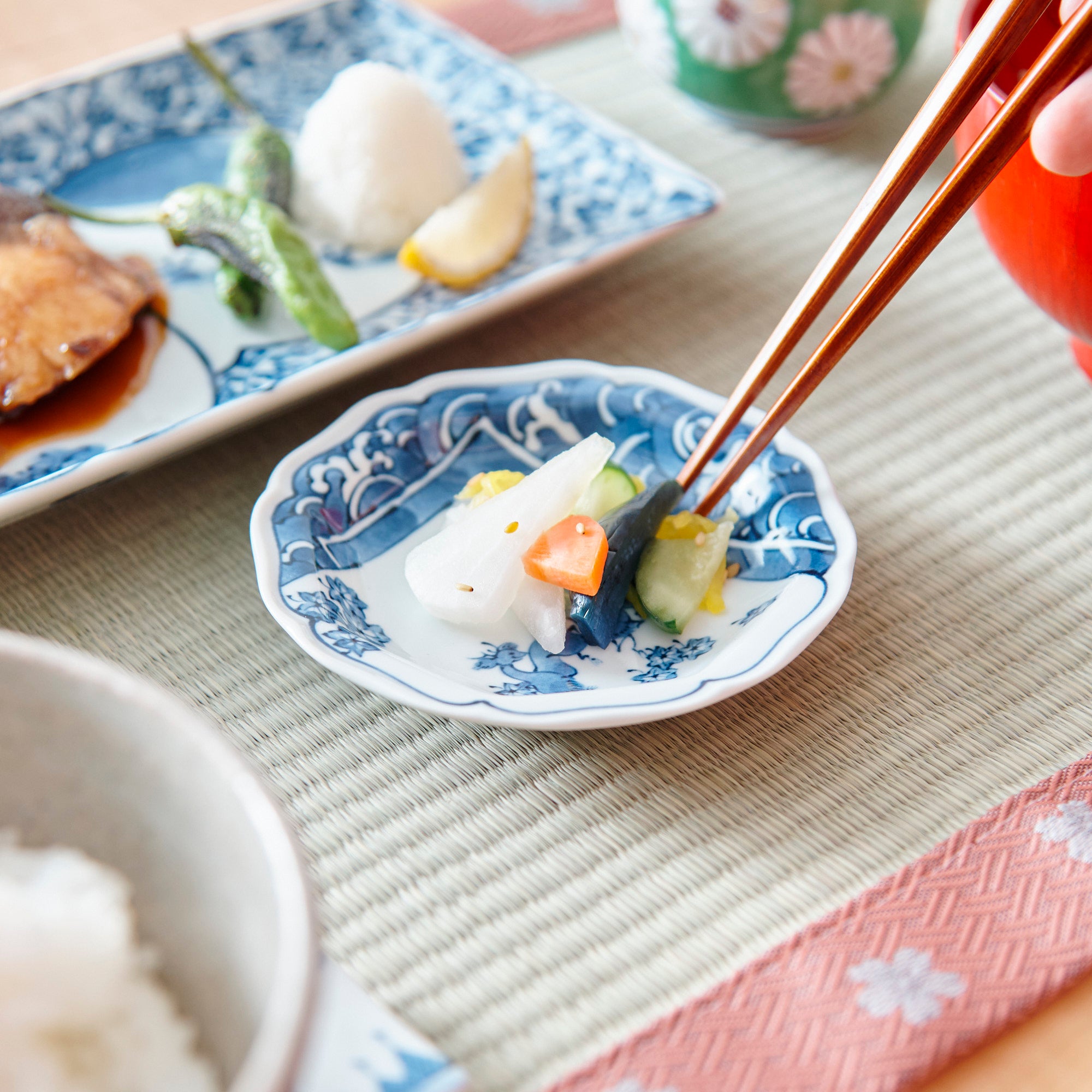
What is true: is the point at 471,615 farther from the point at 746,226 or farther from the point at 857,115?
the point at 857,115

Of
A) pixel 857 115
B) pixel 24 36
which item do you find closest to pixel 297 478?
pixel 857 115

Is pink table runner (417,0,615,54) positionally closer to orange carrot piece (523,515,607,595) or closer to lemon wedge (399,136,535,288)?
lemon wedge (399,136,535,288)

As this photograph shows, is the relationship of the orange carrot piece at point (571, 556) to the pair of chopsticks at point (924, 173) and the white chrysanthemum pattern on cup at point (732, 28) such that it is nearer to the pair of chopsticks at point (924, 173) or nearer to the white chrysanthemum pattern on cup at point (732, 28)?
the pair of chopsticks at point (924, 173)

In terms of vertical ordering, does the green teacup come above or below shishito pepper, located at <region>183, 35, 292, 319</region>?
above

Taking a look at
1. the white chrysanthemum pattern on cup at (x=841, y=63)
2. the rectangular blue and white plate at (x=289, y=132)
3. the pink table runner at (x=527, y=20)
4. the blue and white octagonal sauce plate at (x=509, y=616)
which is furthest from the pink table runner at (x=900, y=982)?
the pink table runner at (x=527, y=20)

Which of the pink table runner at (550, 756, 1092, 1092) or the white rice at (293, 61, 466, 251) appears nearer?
the pink table runner at (550, 756, 1092, 1092)

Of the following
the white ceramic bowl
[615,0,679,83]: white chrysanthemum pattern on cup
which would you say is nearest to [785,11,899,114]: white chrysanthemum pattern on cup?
[615,0,679,83]: white chrysanthemum pattern on cup

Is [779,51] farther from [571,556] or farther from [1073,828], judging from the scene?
[1073,828]

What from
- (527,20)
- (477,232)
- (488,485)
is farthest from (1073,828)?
(527,20)
